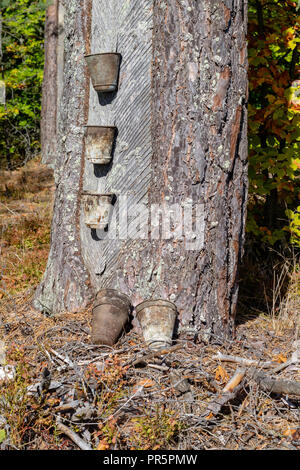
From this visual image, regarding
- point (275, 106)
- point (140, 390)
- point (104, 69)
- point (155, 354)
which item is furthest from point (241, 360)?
point (275, 106)

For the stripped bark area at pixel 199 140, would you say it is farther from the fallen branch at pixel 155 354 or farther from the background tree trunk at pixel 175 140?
the fallen branch at pixel 155 354

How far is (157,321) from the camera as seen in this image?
2998mm

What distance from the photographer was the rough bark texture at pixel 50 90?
10766 millimetres

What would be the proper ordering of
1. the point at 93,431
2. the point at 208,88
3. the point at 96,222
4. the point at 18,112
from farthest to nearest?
the point at 18,112 < the point at 96,222 < the point at 208,88 < the point at 93,431

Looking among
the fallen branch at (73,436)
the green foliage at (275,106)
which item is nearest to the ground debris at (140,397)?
the fallen branch at (73,436)

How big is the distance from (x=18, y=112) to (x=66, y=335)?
→ 969cm

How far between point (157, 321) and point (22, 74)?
10.4 m

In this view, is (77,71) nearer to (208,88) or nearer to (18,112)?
(208,88)

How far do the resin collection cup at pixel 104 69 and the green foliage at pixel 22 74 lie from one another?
8.33 metres

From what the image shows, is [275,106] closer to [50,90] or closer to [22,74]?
[50,90]

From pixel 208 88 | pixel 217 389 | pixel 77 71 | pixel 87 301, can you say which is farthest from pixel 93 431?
pixel 77 71

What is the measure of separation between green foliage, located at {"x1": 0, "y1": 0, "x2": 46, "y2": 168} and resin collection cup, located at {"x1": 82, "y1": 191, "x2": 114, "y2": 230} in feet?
27.4

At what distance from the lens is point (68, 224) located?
3.50m

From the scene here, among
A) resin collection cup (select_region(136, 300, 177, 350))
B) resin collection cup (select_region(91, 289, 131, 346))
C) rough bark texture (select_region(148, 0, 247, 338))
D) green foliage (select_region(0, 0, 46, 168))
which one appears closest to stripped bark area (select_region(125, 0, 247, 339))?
rough bark texture (select_region(148, 0, 247, 338))
